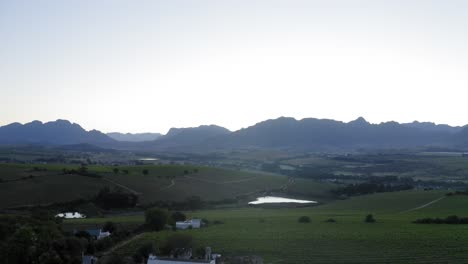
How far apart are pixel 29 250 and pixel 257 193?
62469 millimetres

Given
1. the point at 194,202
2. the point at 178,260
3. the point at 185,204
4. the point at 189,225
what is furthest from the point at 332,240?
the point at 194,202

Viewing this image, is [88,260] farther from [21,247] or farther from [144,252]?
[21,247]

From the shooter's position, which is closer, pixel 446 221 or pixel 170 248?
pixel 170 248

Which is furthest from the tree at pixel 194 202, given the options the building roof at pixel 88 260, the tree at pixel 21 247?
the tree at pixel 21 247

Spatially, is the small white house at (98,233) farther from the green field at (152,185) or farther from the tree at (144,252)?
the green field at (152,185)

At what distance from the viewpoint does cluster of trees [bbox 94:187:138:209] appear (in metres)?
74.2

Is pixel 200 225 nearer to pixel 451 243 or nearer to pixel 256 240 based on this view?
pixel 256 240

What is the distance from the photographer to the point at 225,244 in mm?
41906

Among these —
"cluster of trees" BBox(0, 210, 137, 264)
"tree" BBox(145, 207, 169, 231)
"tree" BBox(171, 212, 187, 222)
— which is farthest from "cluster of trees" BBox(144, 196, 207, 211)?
"cluster of trees" BBox(0, 210, 137, 264)

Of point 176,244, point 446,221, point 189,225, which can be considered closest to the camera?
point 176,244

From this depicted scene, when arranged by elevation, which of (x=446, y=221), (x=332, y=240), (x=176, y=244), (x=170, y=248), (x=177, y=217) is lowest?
(x=446, y=221)

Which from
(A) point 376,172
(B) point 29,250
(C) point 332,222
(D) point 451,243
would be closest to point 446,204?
(C) point 332,222

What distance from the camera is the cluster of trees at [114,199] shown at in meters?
74.2

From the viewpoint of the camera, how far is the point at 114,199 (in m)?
74.5
